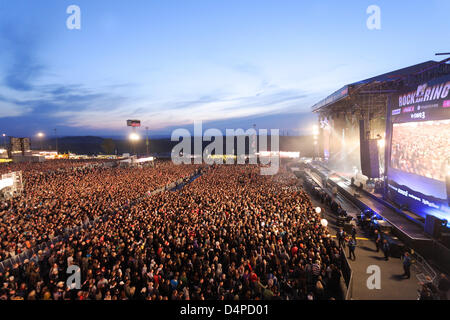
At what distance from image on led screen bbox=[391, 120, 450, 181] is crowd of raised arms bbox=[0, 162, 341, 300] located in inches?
224

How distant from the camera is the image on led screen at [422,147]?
9.70 metres

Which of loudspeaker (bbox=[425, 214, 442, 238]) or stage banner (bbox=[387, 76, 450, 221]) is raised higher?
stage banner (bbox=[387, 76, 450, 221])

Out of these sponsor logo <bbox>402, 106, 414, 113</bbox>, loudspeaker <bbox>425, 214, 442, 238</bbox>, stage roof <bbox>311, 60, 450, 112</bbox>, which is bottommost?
loudspeaker <bbox>425, 214, 442, 238</bbox>

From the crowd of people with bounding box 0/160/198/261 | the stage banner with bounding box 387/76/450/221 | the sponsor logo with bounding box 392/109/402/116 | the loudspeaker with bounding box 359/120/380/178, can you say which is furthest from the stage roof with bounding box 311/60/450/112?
the crowd of people with bounding box 0/160/198/261

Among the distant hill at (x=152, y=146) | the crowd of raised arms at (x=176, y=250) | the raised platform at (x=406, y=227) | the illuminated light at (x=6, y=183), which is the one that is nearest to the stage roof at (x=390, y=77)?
the raised platform at (x=406, y=227)

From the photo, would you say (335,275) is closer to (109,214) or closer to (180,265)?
(180,265)

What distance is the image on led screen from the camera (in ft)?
31.8

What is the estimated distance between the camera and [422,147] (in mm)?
10984

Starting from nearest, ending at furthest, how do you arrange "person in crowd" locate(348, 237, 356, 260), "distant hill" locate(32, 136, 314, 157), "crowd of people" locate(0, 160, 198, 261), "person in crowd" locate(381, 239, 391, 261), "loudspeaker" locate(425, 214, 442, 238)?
"person in crowd" locate(348, 237, 356, 260) < "person in crowd" locate(381, 239, 391, 261) < "crowd of people" locate(0, 160, 198, 261) < "loudspeaker" locate(425, 214, 442, 238) < "distant hill" locate(32, 136, 314, 157)

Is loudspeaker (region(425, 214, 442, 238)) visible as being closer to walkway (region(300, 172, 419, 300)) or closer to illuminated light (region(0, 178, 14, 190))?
walkway (region(300, 172, 419, 300))

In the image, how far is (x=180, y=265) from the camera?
702 centimetres
